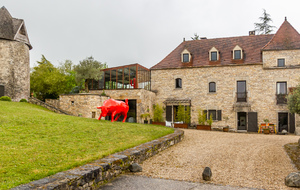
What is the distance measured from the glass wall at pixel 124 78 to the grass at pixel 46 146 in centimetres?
1530

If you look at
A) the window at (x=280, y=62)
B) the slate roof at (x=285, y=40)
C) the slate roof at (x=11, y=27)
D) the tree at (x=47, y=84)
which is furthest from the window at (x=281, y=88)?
the slate roof at (x=11, y=27)

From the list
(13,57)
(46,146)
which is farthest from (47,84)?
(46,146)

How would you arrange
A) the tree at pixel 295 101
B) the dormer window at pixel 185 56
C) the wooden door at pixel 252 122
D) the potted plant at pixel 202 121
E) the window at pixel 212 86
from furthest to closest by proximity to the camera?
the dormer window at pixel 185 56 → the window at pixel 212 86 → the wooden door at pixel 252 122 → the potted plant at pixel 202 121 → the tree at pixel 295 101

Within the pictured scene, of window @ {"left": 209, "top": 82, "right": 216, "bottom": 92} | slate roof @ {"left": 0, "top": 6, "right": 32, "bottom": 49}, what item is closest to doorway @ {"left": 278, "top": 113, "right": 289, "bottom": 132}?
window @ {"left": 209, "top": 82, "right": 216, "bottom": 92}

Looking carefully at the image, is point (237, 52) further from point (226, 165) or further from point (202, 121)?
point (226, 165)

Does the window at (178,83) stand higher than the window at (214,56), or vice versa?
the window at (214,56)

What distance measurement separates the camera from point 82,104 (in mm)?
22406

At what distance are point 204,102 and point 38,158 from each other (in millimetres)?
19906

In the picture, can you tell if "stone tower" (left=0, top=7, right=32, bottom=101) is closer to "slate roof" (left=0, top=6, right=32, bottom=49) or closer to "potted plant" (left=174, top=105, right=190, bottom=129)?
"slate roof" (left=0, top=6, right=32, bottom=49)

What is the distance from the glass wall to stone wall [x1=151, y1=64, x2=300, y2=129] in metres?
1.85

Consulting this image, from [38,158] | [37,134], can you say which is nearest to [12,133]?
[37,134]

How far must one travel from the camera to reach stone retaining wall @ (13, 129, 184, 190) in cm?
439

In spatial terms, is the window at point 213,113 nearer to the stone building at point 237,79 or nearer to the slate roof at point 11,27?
the stone building at point 237,79

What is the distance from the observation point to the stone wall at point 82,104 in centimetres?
2223
